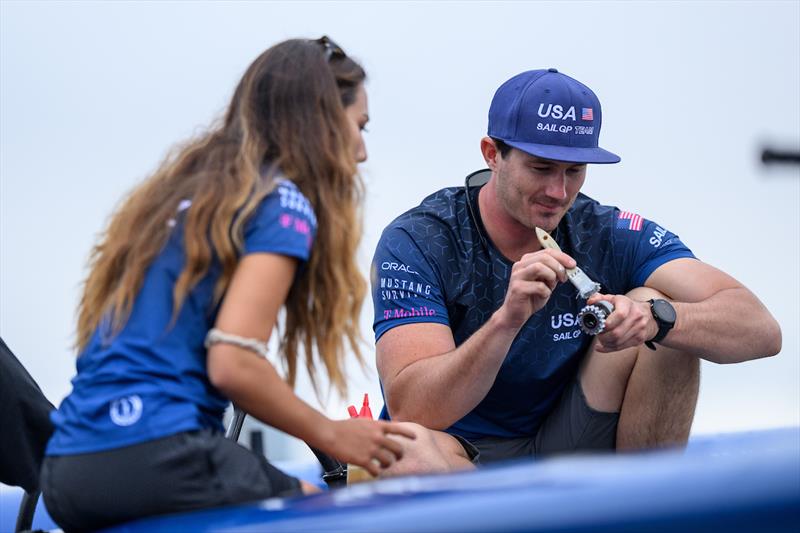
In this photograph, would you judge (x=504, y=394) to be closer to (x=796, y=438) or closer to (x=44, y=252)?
(x=796, y=438)

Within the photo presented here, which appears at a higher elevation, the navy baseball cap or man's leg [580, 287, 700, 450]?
the navy baseball cap

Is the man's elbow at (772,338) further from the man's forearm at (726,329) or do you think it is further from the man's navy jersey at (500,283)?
the man's navy jersey at (500,283)

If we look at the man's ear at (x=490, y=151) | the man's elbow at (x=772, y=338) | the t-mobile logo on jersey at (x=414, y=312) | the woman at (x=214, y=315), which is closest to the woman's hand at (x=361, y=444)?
the woman at (x=214, y=315)

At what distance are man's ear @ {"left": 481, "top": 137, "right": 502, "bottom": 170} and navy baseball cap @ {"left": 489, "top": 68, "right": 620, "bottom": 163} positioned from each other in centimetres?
2

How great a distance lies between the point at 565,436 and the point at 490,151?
0.57m

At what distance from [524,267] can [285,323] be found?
1.57ft

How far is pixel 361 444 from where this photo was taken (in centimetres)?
160

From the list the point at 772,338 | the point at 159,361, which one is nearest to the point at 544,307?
the point at 772,338

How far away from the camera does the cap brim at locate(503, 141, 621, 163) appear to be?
2.23 m

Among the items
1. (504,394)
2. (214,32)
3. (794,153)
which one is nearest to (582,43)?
(214,32)

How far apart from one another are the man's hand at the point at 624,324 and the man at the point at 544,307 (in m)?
0.08

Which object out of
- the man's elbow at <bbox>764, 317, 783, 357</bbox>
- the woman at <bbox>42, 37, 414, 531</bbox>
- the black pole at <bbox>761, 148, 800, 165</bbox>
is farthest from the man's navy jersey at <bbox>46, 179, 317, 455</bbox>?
the man's elbow at <bbox>764, 317, 783, 357</bbox>

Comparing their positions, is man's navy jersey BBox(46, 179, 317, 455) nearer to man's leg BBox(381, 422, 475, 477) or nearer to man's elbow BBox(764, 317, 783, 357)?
man's leg BBox(381, 422, 475, 477)

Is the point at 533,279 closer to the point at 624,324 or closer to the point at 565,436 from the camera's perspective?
the point at 624,324
